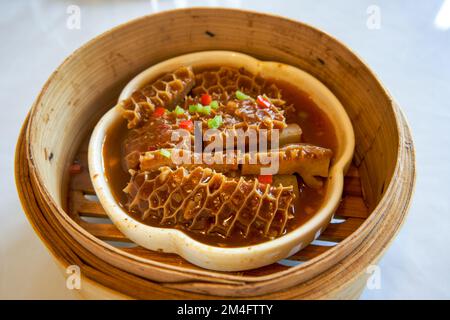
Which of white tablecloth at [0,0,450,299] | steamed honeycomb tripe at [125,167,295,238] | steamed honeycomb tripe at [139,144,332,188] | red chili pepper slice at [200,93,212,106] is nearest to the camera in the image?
steamed honeycomb tripe at [125,167,295,238]

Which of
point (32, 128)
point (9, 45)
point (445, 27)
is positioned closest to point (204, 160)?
point (32, 128)

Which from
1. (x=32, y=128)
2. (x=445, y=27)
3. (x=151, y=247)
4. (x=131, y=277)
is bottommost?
(x=131, y=277)

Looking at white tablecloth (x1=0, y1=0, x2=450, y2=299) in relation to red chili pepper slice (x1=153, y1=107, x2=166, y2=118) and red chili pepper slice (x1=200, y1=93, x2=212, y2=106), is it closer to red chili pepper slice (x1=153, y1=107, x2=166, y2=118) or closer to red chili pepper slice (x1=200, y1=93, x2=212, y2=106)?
red chili pepper slice (x1=153, y1=107, x2=166, y2=118)

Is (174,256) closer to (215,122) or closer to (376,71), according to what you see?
(215,122)

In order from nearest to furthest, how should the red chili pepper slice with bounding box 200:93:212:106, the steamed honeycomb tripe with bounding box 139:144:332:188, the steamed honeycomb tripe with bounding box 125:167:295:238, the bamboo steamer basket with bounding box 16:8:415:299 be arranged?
the bamboo steamer basket with bounding box 16:8:415:299
the steamed honeycomb tripe with bounding box 125:167:295:238
the steamed honeycomb tripe with bounding box 139:144:332:188
the red chili pepper slice with bounding box 200:93:212:106

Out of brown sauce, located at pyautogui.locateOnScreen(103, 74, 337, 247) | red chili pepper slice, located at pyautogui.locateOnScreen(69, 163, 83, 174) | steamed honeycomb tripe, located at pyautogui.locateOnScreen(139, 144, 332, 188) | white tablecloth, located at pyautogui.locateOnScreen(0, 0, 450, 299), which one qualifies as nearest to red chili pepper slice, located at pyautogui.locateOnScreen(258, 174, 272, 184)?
steamed honeycomb tripe, located at pyautogui.locateOnScreen(139, 144, 332, 188)

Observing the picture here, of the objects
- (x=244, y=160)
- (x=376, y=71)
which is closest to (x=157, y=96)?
(x=244, y=160)

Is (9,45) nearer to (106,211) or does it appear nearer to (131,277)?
(106,211)
